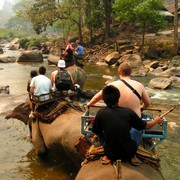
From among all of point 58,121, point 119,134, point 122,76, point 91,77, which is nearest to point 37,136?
point 58,121

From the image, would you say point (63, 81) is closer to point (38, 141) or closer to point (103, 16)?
point (38, 141)

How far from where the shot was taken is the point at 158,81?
18016 mm

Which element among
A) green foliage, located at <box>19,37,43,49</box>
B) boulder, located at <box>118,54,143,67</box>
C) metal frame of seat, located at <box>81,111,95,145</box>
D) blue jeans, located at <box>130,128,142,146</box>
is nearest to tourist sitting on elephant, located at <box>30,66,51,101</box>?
metal frame of seat, located at <box>81,111,95,145</box>

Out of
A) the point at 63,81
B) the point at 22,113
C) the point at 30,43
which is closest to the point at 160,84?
the point at 63,81

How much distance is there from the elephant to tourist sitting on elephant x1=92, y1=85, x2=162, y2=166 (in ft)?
0.42

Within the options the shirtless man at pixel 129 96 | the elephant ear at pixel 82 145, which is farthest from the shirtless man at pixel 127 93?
the elephant ear at pixel 82 145

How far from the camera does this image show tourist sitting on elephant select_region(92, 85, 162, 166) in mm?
4305

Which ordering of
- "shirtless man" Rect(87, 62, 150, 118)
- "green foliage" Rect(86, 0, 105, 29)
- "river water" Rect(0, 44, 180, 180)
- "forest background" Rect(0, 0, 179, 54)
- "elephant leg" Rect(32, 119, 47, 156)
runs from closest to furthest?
"shirtless man" Rect(87, 62, 150, 118) → "river water" Rect(0, 44, 180, 180) → "elephant leg" Rect(32, 119, 47, 156) → "forest background" Rect(0, 0, 179, 54) → "green foliage" Rect(86, 0, 105, 29)

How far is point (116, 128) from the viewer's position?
4293 mm

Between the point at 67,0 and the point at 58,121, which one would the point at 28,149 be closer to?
the point at 58,121

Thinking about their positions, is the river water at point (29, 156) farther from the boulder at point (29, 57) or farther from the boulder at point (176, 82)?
the boulder at point (29, 57)

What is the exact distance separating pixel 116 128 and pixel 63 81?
14.3 feet

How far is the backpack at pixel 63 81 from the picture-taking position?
8445 mm

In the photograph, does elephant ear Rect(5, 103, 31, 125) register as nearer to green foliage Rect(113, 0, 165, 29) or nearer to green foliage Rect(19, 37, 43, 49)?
green foliage Rect(113, 0, 165, 29)
